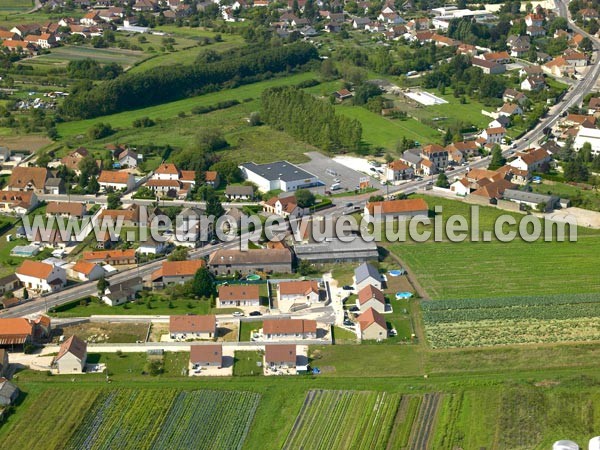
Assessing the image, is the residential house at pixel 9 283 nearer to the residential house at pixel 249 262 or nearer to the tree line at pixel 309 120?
the residential house at pixel 249 262

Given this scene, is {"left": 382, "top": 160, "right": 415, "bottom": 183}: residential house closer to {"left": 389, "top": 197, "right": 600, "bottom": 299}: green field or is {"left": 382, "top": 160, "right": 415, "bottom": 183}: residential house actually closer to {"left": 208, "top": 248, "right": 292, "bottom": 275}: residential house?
{"left": 389, "top": 197, "right": 600, "bottom": 299}: green field

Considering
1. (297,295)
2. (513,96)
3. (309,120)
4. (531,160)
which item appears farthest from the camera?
(513,96)

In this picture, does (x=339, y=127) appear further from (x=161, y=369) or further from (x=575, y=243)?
(x=161, y=369)

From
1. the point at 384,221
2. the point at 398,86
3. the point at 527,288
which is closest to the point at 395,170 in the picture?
the point at 384,221

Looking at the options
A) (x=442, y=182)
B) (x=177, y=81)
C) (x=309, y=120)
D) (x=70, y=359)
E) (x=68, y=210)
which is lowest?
(x=177, y=81)

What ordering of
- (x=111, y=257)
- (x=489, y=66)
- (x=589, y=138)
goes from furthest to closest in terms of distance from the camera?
(x=489, y=66) < (x=589, y=138) < (x=111, y=257)

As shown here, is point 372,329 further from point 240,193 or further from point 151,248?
point 240,193

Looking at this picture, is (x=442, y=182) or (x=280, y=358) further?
(x=442, y=182)

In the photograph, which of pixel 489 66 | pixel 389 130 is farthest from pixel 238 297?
pixel 489 66
